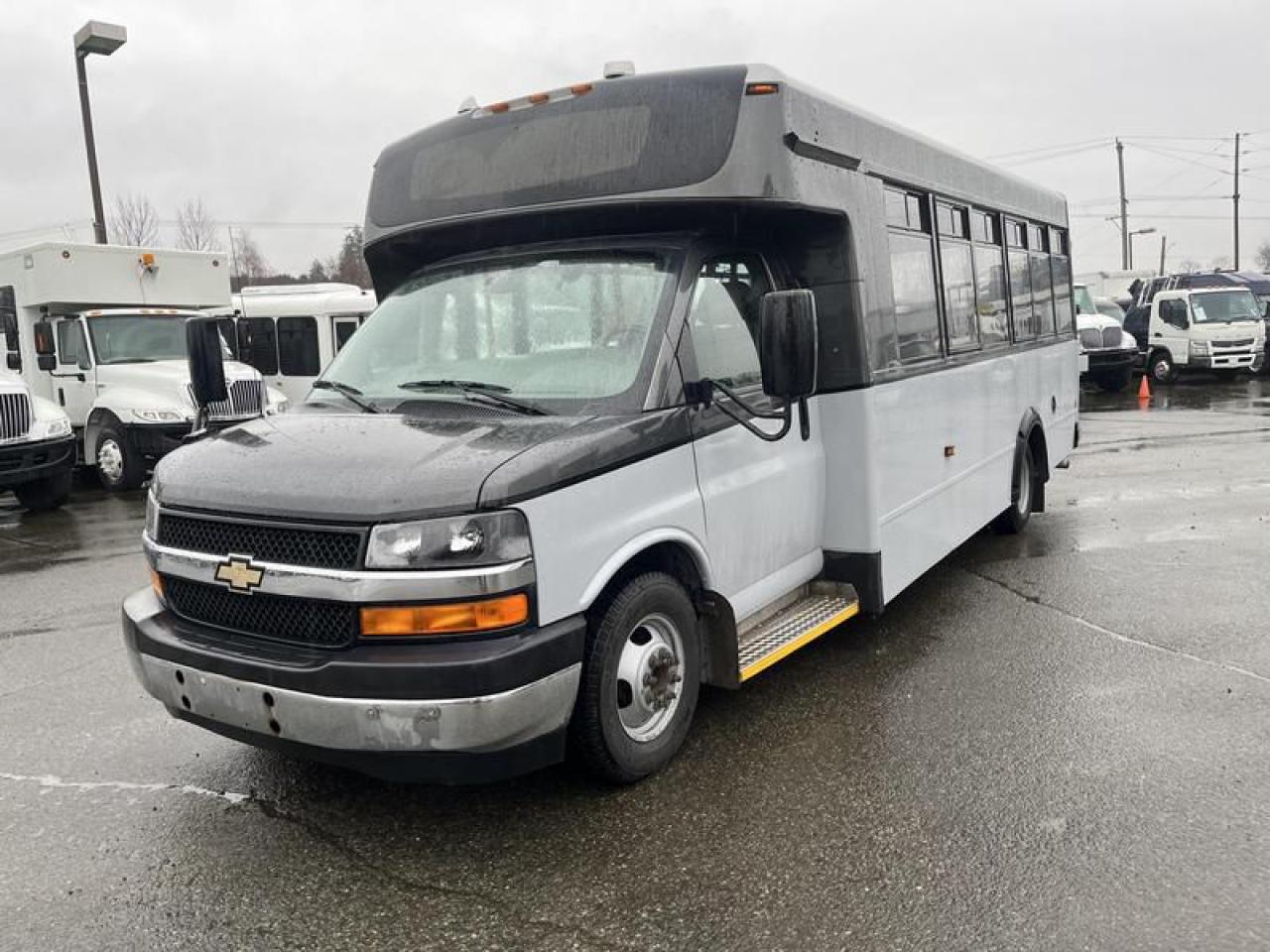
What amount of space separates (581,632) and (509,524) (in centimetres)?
49

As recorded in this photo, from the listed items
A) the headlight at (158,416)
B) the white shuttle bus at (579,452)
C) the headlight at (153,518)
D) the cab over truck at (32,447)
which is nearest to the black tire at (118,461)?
the headlight at (158,416)

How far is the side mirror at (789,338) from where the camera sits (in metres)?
3.99

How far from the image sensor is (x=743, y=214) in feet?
15.0

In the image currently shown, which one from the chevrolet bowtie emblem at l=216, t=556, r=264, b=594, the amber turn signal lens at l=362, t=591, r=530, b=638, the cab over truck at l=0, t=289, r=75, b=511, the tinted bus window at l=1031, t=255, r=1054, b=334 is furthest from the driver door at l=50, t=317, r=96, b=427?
the amber turn signal lens at l=362, t=591, r=530, b=638

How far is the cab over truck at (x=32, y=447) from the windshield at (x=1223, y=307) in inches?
939

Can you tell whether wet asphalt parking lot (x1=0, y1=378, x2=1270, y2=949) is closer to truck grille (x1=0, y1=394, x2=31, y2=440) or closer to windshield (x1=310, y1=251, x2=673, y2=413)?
windshield (x1=310, y1=251, x2=673, y2=413)

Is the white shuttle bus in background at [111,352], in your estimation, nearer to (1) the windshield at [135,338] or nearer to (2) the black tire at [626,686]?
(1) the windshield at [135,338]

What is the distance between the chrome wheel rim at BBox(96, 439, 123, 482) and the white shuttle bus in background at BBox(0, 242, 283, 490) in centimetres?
1

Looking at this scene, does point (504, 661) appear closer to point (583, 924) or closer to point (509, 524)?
point (509, 524)

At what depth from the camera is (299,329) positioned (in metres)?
18.2

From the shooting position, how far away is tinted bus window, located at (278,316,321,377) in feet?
59.3

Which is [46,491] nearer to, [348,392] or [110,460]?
[110,460]

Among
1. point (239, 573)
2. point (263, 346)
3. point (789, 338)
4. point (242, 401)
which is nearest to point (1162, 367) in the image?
point (263, 346)

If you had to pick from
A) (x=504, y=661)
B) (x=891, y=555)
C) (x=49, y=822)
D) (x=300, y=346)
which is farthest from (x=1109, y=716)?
(x=300, y=346)
